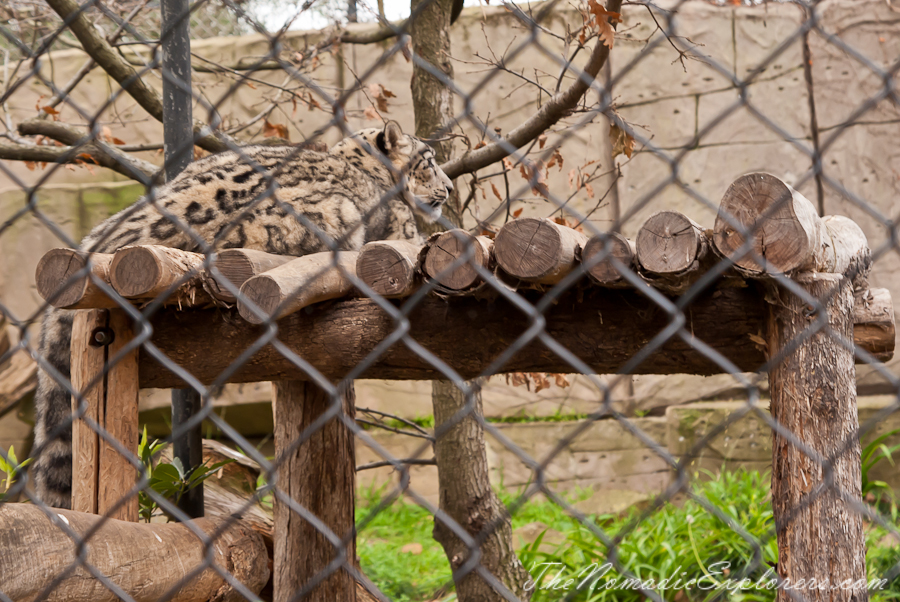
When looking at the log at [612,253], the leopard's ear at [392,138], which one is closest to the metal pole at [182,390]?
the leopard's ear at [392,138]

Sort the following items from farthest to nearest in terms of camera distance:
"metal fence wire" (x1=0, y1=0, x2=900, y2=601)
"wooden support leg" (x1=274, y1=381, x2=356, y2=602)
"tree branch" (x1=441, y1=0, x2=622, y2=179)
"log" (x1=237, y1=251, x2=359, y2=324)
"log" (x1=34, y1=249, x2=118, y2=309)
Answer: "wooden support leg" (x1=274, y1=381, x2=356, y2=602) < "tree branch" (x1=441, y1=0, x2=622, y2=179) < "log" (x1=34, y1=249, x2=118, y2=309) < "log" (x1=237, y1=251, x2=359, y2=324) < "metal fence wire" (x1=0, y1=0, x2=900, y2=601)

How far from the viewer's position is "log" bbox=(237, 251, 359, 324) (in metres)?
1.73

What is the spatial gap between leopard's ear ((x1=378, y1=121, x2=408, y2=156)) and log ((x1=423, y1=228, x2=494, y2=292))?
162cm

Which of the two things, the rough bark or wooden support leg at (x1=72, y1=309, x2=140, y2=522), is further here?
the rough bark

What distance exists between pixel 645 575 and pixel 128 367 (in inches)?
107

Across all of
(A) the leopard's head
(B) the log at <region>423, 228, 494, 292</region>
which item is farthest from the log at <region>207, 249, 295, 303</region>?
(A) the leopard's head

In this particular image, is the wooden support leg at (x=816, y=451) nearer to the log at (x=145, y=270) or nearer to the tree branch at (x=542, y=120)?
the tree branch at (x=542, y=120)

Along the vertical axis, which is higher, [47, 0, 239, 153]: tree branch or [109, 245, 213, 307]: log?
[47, 0, 239, 153]: tree branch

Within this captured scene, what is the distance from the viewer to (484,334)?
2061 mm

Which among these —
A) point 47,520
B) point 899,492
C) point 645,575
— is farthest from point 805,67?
point 47,520

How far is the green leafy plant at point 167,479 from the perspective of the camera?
267cm

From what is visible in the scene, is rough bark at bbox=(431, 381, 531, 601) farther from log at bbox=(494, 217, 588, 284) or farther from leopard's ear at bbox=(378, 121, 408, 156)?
log at bbox=(494, 217, 588, 284)

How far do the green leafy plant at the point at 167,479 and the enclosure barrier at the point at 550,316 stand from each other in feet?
1.10

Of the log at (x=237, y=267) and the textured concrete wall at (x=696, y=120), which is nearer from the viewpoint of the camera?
the log at (x=237, y=267)
